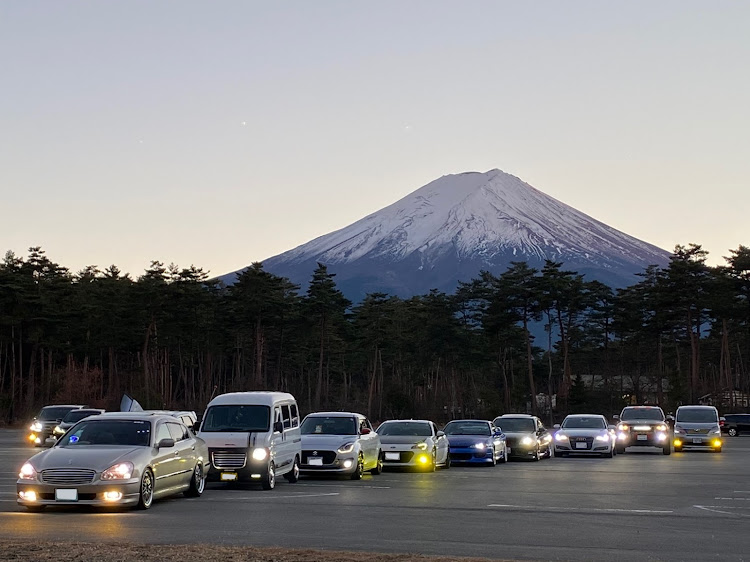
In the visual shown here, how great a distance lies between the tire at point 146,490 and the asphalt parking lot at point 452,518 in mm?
231

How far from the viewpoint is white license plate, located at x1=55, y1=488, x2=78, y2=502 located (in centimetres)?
1542

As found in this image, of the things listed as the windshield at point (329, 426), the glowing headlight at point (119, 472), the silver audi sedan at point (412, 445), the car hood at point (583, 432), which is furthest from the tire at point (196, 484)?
the car hood at point (583, 432)

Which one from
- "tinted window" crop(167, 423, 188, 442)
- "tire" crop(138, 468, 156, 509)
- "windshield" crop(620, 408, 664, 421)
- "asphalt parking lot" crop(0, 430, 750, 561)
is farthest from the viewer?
"windshield" crop(620, 408, 664, 421)

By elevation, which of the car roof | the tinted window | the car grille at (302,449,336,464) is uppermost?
the car roof

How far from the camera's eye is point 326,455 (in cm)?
2352

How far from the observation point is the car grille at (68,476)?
15484mm

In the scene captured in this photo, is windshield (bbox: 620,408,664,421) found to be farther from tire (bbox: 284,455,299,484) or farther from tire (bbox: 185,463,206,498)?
tire (bbox: 185,463,206,498)

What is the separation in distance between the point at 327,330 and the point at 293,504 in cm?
8153

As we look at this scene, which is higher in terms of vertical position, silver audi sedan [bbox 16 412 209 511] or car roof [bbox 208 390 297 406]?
car roof [bbox 208 390 297 406]

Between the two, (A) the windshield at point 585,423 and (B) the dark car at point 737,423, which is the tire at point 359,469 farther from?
(B) the dark car at point 737,423

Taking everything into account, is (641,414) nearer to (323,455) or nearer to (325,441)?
(325,441)

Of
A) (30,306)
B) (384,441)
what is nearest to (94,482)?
(384,441)

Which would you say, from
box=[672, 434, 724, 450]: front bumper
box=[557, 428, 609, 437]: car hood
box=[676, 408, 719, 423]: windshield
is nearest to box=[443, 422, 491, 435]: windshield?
box=[557, 428, 609, 437]: car hood

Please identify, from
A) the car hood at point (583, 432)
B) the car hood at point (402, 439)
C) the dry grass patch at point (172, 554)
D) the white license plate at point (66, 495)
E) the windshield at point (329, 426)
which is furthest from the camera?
the car hood at point (583, 432)
